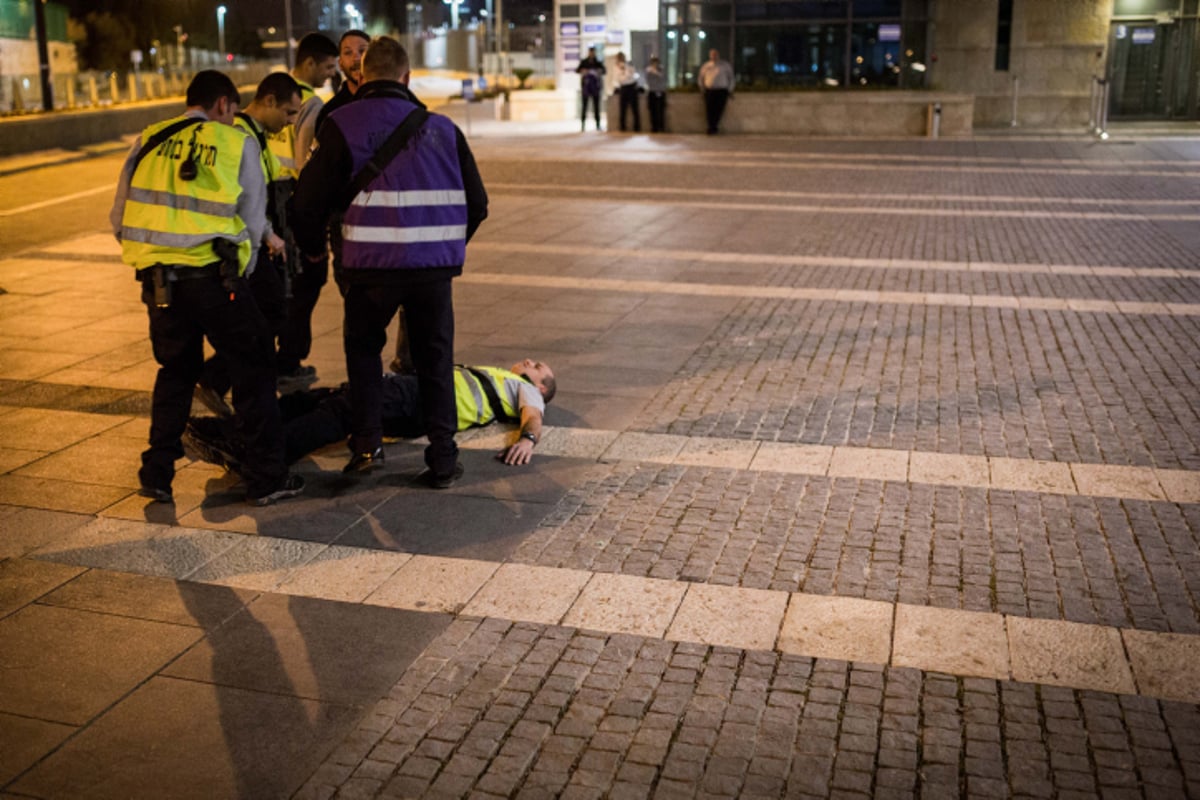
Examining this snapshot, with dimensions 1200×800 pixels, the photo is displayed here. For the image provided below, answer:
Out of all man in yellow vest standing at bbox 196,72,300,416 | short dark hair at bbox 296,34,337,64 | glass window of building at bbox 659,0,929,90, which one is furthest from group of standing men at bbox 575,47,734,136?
man in yellow vest standing at bbox 196,72,300,416

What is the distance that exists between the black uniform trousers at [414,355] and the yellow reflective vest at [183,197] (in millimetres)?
686

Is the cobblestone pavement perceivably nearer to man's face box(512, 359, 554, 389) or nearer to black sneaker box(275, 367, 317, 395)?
black sneaker box(275, 367, 317, 395)

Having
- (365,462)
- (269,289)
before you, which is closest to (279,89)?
(269,289)

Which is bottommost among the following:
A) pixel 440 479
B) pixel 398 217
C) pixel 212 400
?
pixel 440 479

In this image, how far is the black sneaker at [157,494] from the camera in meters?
5.55

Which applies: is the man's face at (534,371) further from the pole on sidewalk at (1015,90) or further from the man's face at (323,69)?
the pole on sidewalk at (1015,90)

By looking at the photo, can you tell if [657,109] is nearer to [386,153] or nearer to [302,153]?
[302,153]

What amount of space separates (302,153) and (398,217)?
218 cm

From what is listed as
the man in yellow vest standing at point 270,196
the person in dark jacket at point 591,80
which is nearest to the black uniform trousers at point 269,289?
the man in yellow vest standing at point 270,196

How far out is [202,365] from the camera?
566 cm

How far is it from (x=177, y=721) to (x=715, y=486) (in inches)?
110

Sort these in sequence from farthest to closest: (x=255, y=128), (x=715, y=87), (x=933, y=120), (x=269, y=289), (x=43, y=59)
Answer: (x=43, y=59), (x=715, y=87), (x=933, y=120), (x=269, y=289), (x=255, y=128)

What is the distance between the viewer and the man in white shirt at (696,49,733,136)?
88.5ft

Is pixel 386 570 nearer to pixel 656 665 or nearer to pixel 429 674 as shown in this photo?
pixel 429 674
